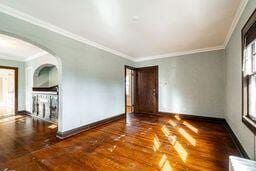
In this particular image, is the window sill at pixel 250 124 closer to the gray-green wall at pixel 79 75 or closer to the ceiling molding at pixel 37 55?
the gray-green wall at pixel 79 75

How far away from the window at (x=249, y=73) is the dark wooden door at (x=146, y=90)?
340cm

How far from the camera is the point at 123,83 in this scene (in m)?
5.05

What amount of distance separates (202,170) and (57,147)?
8.43ft

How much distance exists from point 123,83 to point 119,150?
118 inches

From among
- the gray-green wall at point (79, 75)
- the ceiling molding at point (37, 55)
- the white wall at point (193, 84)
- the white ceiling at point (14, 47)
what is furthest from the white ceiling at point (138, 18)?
the ceiling molding at point (37, 55)

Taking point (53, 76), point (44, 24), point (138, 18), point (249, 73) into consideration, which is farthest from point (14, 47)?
point (249, 73)

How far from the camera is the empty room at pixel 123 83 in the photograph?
1989mm

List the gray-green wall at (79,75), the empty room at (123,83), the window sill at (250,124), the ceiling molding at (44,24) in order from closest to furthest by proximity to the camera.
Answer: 1. the window sill at (250,124)
2. the empty room at (123,83)
3. the ceiling molding at (44,24)
4. the gray-green wall at (79,75)

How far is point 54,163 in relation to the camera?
196 cm

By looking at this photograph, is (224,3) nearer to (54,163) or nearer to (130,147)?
(130,147)

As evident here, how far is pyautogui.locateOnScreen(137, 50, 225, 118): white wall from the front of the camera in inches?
165

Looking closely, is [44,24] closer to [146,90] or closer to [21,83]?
[146,90]

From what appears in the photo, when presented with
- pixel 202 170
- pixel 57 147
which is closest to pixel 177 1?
pixel 202 170

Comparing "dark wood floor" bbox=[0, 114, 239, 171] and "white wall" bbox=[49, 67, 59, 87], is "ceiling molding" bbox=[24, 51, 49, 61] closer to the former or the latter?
"white wall" bbox=[49, 67, 59, 87]
